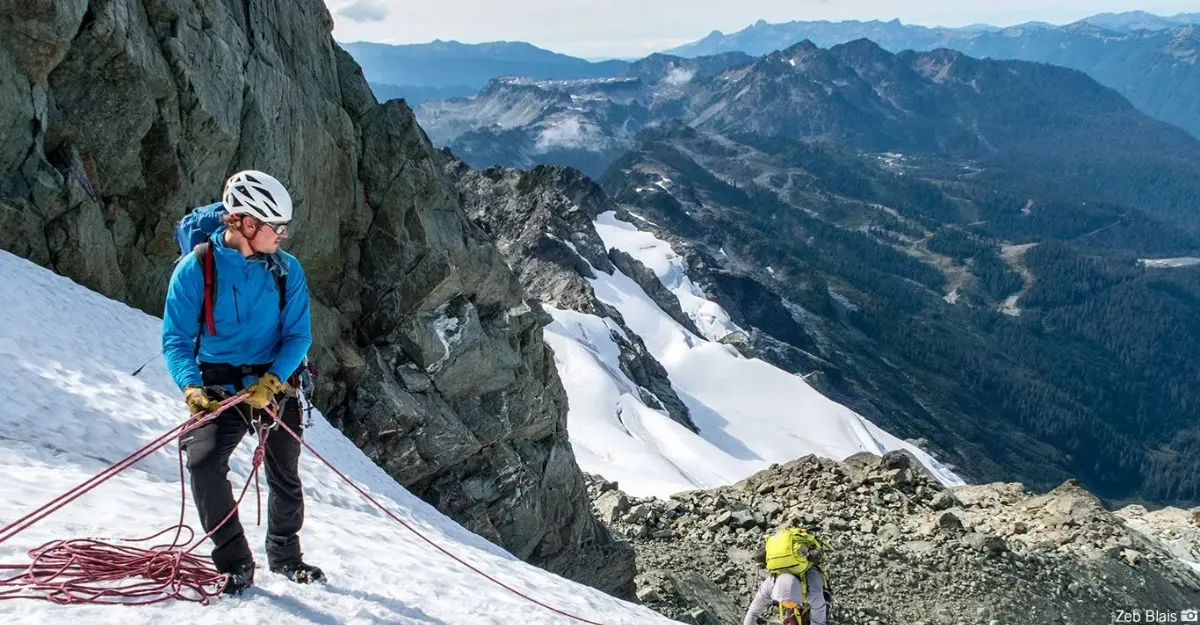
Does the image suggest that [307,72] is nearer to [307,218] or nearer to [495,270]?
[307,218]

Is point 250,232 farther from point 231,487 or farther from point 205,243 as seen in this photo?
point 231,487

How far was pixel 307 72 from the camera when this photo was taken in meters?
20.9

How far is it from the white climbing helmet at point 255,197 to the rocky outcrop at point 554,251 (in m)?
71.9

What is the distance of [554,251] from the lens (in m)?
111

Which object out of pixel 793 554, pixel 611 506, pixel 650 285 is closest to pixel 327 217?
pixel 793 554

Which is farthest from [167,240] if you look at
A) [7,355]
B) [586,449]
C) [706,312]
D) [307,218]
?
[706,312]

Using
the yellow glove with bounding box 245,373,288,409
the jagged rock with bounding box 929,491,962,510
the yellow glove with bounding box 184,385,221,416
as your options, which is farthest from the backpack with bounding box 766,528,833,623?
the jagged rock with bounding box 929,491,962,510

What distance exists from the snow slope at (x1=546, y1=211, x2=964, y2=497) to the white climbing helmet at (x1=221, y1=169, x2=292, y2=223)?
121 ft

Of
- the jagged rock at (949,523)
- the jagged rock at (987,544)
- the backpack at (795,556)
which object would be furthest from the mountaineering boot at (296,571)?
the jagged rock at (949,523)

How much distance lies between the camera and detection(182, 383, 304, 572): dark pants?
6805mm

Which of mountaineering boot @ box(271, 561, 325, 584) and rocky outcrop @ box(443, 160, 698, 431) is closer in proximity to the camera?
mountaineering boot @ box(271, 561, 325, 584)

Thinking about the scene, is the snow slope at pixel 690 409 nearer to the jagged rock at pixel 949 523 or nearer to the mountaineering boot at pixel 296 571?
the jagged rock at pixel 949 523

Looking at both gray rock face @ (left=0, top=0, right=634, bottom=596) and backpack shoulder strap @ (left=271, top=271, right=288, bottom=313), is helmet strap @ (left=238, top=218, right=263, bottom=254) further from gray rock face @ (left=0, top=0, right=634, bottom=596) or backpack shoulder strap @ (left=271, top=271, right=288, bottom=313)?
gray rock face @ (left=0, top=0, right=634, bottom=596)

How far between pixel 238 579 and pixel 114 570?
1.10 metres
